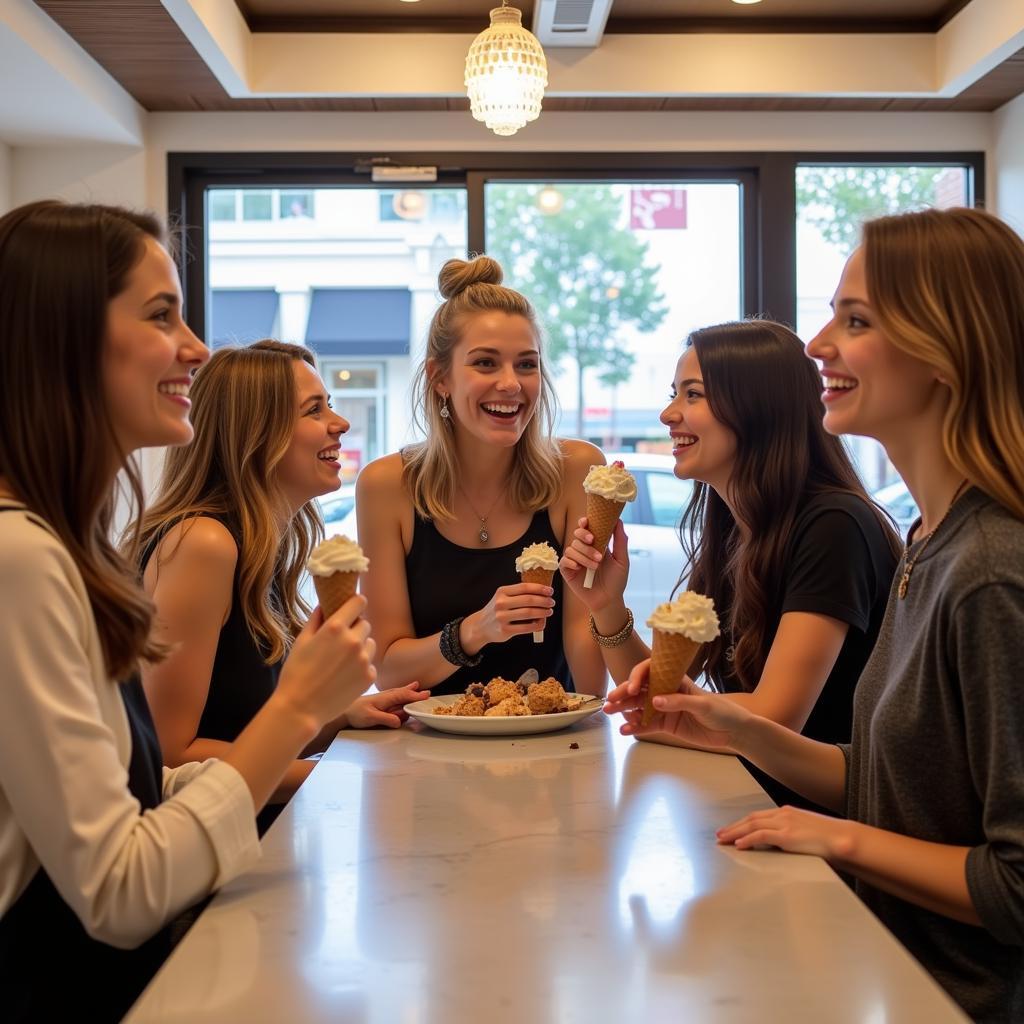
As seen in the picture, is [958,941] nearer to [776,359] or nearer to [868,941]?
[868,941]

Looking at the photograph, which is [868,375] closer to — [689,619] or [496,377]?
[689,619]

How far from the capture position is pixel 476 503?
2.75 m

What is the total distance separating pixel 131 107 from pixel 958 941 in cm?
423

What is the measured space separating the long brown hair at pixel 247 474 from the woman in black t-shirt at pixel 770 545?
58cm

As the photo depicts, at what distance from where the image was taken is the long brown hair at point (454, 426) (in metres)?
2.71

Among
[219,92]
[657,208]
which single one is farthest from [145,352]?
[657,208]

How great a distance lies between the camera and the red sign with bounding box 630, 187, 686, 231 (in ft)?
16.2

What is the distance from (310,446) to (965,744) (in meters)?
1.53

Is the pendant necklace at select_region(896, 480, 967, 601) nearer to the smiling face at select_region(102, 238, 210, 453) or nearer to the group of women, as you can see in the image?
the group of women

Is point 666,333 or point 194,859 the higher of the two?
point 666,333

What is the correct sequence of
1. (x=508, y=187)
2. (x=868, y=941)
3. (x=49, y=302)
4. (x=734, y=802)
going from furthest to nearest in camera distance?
(x=508, y=187), (x=734, y=802), (x=49, y=302), (x=868, y=941)

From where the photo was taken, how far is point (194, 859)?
3.86ft

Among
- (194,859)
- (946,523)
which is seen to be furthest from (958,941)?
(194,859)

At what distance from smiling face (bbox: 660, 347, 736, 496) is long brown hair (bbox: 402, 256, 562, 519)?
1.36 feet
